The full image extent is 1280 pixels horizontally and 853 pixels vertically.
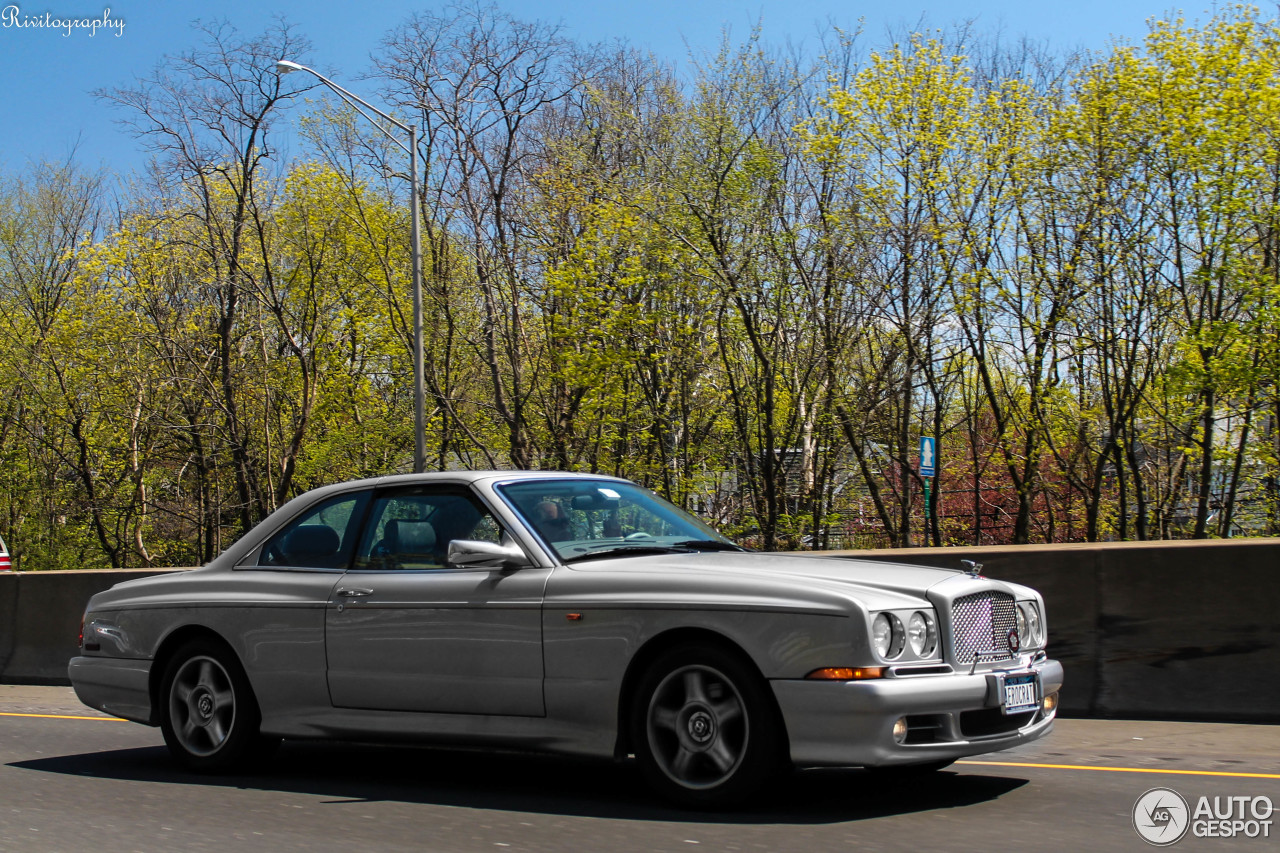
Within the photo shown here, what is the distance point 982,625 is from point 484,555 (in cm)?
219

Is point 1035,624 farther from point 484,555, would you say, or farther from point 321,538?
point 321,538

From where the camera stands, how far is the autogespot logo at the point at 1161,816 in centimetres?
503

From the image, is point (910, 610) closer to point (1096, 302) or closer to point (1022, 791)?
point (1022, 791)

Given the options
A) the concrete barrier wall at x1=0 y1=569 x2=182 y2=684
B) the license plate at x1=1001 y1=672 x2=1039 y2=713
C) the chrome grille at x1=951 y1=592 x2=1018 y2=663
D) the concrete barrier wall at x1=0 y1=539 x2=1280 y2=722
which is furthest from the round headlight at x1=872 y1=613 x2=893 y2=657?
the concrete barrier wall at x1=0 y1=569 x2=182 y2=684

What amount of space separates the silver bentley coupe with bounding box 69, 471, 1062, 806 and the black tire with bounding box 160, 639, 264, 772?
12 mm

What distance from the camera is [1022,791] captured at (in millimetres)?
6004

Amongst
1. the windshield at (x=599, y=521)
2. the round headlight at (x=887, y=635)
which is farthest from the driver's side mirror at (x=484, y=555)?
the round headlight at (x=887, y=635)

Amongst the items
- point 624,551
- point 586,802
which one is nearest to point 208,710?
point 586,802

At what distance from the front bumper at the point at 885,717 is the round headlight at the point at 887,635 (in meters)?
0.11

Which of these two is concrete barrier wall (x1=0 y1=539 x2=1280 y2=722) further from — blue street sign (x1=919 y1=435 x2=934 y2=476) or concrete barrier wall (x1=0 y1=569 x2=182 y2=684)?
blue street sign (x1=919 y1=435 x2=934 y2=476)

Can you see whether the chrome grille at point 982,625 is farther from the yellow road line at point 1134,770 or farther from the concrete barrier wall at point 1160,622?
the concrete barrier wall at point 1160,622

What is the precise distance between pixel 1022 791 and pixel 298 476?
1528 inches

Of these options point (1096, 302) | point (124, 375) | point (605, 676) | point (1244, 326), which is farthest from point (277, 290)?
point (605, 676)

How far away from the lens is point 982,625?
223 inches
